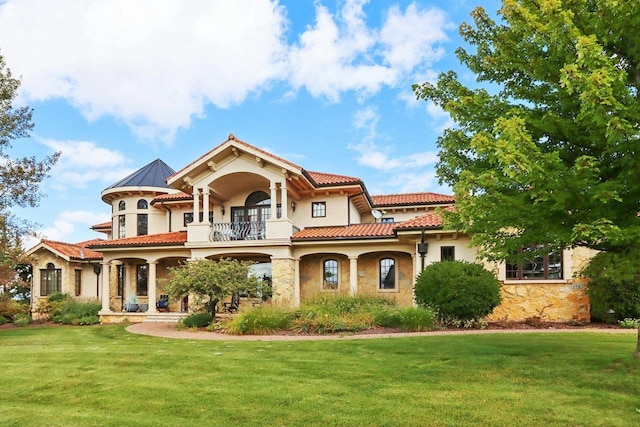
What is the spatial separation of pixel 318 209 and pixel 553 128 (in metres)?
16.2

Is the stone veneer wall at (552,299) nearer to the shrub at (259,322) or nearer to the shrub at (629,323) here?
the shrub at (629,323)

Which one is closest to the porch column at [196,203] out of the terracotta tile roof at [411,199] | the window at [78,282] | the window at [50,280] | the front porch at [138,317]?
the front porch at [138,317]

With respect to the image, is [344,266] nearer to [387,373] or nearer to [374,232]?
[374,232]

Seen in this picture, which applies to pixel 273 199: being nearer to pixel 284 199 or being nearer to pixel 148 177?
pixel 284 199

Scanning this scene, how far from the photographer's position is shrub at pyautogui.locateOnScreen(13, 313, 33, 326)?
71.7 feet

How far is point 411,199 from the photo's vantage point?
27.8 m

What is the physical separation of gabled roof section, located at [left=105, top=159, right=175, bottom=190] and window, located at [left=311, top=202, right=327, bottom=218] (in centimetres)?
878

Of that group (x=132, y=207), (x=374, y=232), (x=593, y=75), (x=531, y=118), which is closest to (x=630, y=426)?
(x=593, y=75)

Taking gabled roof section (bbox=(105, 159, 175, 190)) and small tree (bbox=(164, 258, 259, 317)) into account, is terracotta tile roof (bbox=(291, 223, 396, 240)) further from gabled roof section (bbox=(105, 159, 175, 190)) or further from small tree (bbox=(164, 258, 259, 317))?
gabled roof section (bbox=(105, 159, 175, 190))

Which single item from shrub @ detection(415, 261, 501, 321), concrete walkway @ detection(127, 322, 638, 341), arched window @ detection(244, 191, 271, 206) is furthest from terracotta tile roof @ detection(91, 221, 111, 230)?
shrub @ detection(415, 261, 501, 321)

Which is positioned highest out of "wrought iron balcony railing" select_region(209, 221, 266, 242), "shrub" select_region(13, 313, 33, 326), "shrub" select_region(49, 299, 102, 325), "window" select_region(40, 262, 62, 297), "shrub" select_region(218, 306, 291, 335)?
"wrought iron balcony railing" select_region(209, 221, 266, 242)

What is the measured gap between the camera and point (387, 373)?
8141 millimetres

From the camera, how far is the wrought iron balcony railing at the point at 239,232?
71.6ft

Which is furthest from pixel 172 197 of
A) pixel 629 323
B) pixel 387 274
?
pixel 629 323
